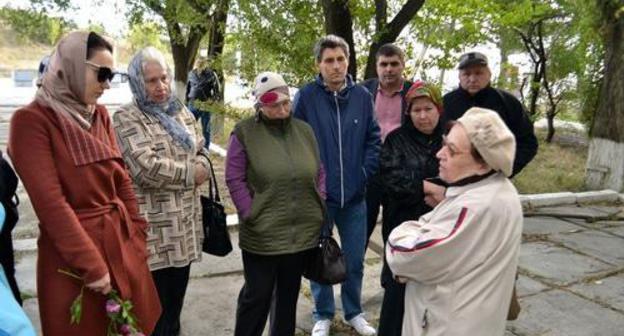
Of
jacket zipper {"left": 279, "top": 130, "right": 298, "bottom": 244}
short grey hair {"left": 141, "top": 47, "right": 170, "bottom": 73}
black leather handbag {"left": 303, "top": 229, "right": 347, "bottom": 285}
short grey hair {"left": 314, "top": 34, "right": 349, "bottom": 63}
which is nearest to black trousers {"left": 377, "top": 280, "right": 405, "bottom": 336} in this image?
black leather handbag {"left": 303, "top": 229, "right": 347, "bottom": 285}

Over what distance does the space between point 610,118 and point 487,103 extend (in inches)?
210

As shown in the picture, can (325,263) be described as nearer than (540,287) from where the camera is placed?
Yes

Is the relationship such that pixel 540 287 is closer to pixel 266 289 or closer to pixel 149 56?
pixel 266 289

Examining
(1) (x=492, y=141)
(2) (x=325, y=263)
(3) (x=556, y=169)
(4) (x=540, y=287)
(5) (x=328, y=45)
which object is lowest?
(4) (x=540, y=287)

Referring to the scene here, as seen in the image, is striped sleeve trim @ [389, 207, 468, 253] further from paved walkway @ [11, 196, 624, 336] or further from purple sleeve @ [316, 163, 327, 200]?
paved walkway @ [11, 196, 624, 336]

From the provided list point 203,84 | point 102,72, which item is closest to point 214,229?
point 102,72

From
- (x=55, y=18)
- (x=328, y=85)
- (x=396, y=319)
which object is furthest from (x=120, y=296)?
(x=55, y=18)

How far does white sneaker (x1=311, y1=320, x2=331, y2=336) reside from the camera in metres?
3.43

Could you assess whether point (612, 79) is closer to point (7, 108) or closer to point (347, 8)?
point (347, 8)

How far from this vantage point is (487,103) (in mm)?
3613

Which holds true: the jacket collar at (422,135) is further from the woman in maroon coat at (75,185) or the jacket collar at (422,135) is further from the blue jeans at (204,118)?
the blue jeans at (204,118)

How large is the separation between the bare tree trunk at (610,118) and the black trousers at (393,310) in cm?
647

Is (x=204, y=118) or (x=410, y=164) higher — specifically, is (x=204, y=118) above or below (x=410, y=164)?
below

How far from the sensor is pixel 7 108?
1680cm
